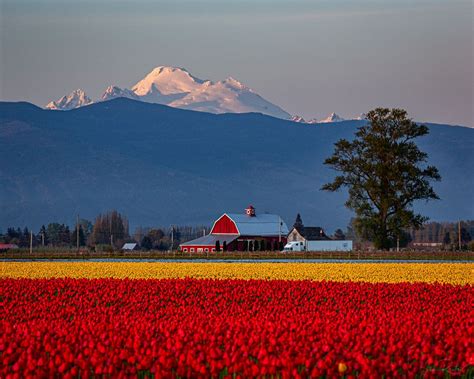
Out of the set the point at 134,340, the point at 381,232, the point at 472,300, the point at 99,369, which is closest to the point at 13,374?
the point at 99,369

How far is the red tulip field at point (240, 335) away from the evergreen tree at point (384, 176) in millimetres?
55840

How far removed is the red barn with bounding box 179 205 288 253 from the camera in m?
114

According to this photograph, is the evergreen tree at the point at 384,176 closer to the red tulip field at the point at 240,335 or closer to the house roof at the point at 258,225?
the house roof at the point at 258,225

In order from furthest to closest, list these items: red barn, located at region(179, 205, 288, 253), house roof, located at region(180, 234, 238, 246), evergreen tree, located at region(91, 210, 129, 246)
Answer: evergreen tree, located at region(91, 210, 129, 246), house roof, located at region(180, 234, 238, 246), red barn, located at region(179, 205, 288, 253)

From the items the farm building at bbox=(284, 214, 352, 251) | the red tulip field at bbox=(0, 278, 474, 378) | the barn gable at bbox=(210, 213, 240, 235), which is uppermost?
the barn gable at bbox=(210, 213, 240, 235)

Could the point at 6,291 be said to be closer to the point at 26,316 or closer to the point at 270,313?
the point at 26,316

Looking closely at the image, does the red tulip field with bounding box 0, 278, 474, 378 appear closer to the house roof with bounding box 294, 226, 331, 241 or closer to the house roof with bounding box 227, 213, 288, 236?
the house roof with bounding box 227, 213, 288, 236

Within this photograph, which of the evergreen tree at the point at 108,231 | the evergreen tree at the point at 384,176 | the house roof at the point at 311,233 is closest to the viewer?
the evergreen tree at the point at 384,176

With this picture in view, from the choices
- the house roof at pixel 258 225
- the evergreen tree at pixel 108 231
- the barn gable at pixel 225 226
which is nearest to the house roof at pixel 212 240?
the barn gable at pixel 225 226

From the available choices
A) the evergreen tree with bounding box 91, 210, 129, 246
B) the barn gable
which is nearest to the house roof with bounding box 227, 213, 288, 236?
the barn gable

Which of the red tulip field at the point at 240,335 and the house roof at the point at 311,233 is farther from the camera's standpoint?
the house roof at the point at 311,233

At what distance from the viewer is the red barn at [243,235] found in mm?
113625

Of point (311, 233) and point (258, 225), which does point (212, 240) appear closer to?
point (258, 225)

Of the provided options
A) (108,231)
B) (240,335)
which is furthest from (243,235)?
(240,335)
